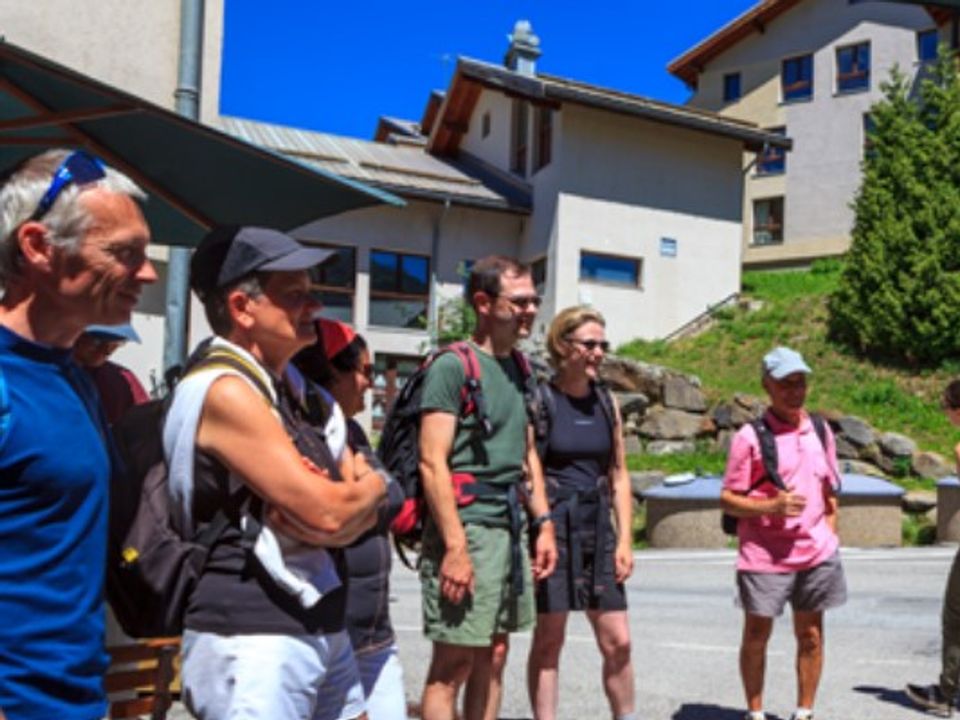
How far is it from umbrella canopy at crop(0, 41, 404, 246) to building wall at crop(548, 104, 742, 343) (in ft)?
75.2

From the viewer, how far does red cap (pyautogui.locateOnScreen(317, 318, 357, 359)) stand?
382cm

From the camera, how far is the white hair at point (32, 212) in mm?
2125

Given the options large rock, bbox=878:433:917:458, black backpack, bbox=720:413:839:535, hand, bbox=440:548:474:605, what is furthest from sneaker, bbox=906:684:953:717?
large rock, bbox=878:433:917:458

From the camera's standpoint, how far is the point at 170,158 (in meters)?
4.48

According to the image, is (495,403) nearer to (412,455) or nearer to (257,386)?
(412,455)

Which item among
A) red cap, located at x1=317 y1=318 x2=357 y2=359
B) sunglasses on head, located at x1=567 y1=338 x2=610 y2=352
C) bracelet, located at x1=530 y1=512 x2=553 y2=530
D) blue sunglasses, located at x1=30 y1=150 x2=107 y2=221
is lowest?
bracelet, located at x1=530 y1=512 x2=553 y2=530

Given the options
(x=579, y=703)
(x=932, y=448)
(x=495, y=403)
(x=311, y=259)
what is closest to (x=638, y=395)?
(x=932, y=448)

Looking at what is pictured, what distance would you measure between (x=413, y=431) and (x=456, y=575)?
564 mm

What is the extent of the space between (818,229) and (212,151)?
37.0 m

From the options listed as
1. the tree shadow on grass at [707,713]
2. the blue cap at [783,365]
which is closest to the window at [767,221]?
the tree shadow on grass at [707,713]

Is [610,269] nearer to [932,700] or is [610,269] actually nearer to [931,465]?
[931,465]

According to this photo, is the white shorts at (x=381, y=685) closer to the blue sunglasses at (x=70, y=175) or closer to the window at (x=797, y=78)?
the blue sunglasses at (x=70, y=175)

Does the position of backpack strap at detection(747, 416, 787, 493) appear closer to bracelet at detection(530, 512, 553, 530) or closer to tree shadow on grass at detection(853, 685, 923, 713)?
bracelet at detection(530, 512, 553, 530)

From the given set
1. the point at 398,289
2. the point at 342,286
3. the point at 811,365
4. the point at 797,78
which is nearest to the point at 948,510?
the point at 811,365
